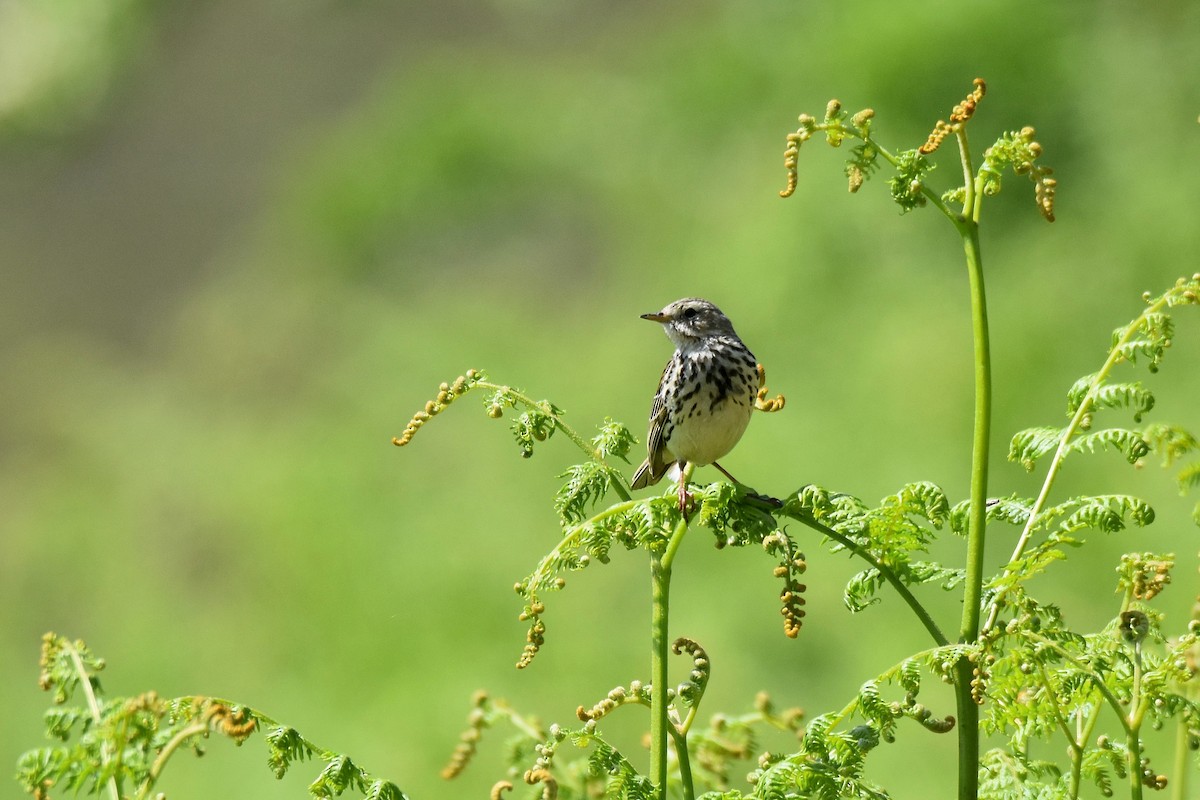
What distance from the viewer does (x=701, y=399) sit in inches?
101

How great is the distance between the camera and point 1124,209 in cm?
623

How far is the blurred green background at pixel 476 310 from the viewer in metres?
5.72

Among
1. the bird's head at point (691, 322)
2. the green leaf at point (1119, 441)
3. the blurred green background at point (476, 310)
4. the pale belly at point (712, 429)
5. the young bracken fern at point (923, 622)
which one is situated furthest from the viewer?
the blurred green background at point (476, 310)

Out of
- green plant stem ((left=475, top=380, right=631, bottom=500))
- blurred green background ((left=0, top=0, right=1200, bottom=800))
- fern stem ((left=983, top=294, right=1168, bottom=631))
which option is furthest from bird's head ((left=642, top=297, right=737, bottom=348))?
fern stem ((left=983, top=294, right=1168, bottom=631))

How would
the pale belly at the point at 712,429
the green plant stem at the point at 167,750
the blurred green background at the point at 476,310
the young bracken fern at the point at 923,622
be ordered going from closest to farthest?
the green plant stem at the point at 167,750
the young bracken fern at the point at 923,622
the pale belly at the point at 712,429
the blurred green background at the point at 476,310

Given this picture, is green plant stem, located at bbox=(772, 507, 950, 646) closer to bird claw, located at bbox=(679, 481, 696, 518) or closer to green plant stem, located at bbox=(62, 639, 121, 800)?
bird claw, located at bbox=(679, 481, 696, 518)

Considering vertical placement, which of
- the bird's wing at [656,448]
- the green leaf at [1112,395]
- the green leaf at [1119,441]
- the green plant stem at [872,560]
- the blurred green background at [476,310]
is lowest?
the green plant stem at [872,560]

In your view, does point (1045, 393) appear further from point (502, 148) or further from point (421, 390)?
point (502, 148)

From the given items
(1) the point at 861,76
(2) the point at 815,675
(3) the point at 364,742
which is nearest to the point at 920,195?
(2) the point at 815,675

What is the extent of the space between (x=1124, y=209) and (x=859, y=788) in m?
5.50

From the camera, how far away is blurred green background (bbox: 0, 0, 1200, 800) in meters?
5.72

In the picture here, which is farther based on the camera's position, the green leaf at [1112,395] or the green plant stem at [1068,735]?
the green leaf at [1112,395]

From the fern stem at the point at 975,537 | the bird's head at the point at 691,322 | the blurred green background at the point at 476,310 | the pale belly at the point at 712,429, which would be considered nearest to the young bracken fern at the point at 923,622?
the fern stem at the point at 975,537

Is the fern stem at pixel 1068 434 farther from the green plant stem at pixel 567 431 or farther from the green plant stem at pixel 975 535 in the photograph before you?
the green plant stem at pixel 567 431
